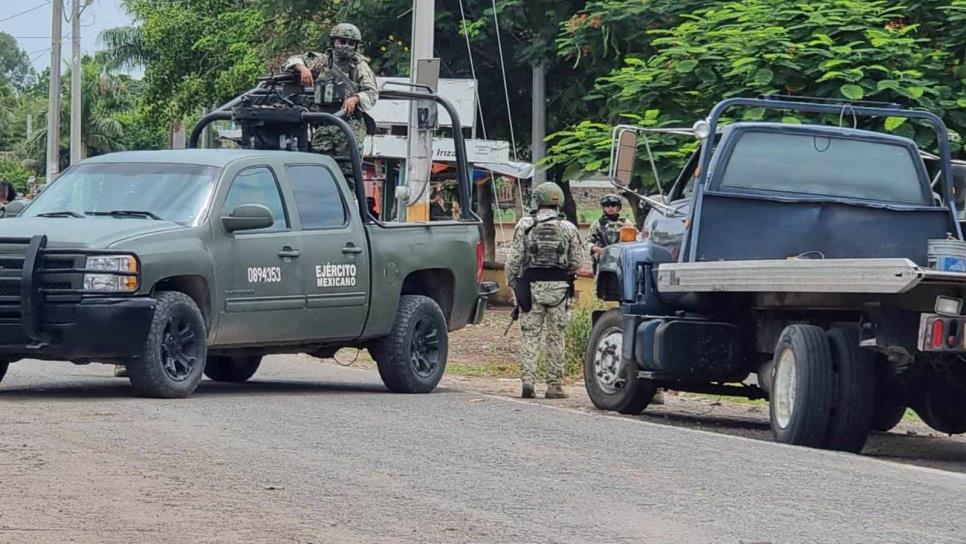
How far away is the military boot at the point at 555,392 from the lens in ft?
48.9

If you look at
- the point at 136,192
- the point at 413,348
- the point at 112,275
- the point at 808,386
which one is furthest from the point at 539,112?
the point at 808,386

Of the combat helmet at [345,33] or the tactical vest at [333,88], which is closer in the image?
the tactical vest at [333,88]

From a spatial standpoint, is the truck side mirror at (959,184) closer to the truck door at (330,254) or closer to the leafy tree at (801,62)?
the leafy tree at (801,62)

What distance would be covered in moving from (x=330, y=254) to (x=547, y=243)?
6.87ft

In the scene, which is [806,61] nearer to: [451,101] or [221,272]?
[451,101]

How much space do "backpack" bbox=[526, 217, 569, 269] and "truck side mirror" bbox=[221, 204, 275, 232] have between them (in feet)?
9.44

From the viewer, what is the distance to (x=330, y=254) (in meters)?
13.3

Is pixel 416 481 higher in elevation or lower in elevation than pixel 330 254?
lower

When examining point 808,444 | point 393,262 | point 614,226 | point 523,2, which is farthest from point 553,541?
point 523,2

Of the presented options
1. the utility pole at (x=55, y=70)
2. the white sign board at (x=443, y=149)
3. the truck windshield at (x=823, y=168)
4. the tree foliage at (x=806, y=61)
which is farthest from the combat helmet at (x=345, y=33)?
the utility pole at (x=55, y=70)

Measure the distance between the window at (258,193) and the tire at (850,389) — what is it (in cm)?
425

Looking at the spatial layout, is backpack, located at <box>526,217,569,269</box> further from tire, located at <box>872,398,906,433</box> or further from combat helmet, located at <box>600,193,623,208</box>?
combat helmet, located at <box>600,193,623,208</box>

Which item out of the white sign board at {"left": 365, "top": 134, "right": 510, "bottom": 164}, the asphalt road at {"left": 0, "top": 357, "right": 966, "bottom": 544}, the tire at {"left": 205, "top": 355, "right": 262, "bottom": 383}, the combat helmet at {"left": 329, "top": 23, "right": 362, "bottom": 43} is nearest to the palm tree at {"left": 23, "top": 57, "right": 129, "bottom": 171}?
the white sign board at {"left": 365, "top": 134, "right": 510, "bottom": 164}

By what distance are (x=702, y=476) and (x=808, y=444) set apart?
1.92 meters
